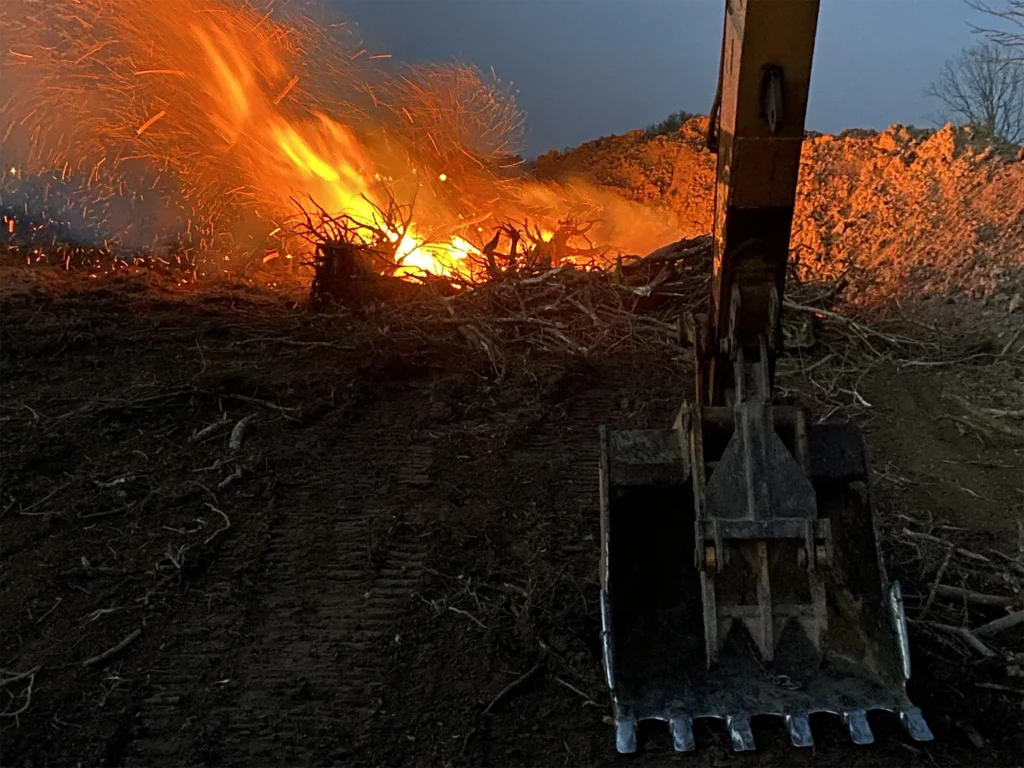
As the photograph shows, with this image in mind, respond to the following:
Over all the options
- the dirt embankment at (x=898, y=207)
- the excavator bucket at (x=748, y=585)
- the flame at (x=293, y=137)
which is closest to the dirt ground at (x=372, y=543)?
the excavator bucket at (x=748, y=585)

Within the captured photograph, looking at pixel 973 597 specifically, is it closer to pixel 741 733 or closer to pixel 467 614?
pixel 741 733

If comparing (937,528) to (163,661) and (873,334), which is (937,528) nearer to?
(873,334)

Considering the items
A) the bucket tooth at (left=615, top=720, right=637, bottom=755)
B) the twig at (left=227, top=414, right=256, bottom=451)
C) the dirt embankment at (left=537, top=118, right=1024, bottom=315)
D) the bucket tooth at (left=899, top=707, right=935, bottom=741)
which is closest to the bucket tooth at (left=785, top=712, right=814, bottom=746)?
the bucket tooth at (left=899, top=707, right=935, bottom=741)

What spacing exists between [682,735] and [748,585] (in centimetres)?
60

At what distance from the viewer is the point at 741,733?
2.90 meters

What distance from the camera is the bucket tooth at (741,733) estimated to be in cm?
287

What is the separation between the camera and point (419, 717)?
3.20 meters

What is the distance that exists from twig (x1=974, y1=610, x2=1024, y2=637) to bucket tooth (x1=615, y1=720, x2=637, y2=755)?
4.96 feet

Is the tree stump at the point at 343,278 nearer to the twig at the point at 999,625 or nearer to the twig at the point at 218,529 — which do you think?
the twig at the point at 218,529

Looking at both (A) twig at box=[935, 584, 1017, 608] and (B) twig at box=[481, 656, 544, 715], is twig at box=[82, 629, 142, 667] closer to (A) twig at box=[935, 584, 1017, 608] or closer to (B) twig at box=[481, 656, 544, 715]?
(B) twig at box=[481, 656, 544, 715]

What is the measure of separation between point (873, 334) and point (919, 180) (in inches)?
157

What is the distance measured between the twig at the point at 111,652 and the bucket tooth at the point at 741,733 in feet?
7.90

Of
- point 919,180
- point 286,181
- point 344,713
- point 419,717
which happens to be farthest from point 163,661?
point 919,180

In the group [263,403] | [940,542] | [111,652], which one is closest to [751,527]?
[940,542]
